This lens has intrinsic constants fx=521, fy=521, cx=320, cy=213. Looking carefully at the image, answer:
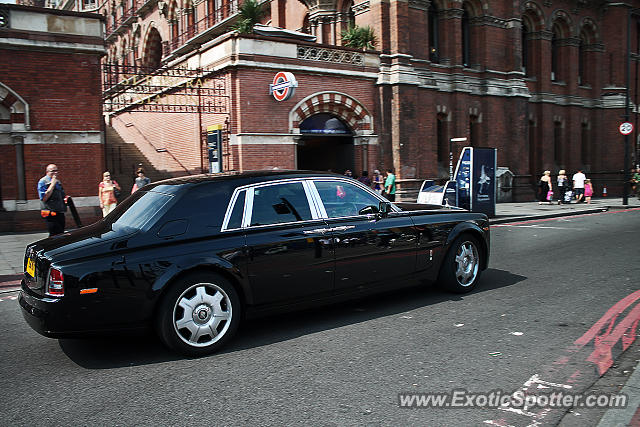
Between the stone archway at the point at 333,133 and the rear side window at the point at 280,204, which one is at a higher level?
the stone archway at the point at 333,133

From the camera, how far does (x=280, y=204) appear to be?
526cm

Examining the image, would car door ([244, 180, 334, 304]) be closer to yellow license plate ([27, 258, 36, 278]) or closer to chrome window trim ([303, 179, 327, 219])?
chrome window trim ([303, 179, 327, 219])

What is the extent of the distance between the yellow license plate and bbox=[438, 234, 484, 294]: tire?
4.42 m

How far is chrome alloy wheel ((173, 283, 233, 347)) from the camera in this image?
4535mm

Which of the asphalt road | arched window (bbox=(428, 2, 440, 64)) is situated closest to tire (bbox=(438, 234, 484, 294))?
the asphalt road

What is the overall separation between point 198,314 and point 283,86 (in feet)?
45.0

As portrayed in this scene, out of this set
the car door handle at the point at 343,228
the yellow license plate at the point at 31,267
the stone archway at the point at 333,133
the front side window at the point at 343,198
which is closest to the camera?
the yellow license plate at the point at 31,267

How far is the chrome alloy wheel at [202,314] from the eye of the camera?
14.9ft

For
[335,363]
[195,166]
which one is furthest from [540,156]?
[335,363]

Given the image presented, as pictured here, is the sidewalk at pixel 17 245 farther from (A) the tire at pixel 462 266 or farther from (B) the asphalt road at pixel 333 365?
(A) the tire at pixel 462 266

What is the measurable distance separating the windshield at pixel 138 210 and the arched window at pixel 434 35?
68.4 feet

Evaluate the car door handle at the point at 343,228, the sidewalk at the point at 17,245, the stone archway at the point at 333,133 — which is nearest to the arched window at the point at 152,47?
the stone archway at the point at 333,133

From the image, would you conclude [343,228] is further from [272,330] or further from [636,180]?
[636,180]

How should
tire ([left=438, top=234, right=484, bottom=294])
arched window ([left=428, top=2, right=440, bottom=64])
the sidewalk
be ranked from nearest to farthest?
1. tire ([left=438, top=234, right=484, bottom=294])
2. the sidewalk
3. arched window ([left=428, top=2, right=440, bottom=64])
